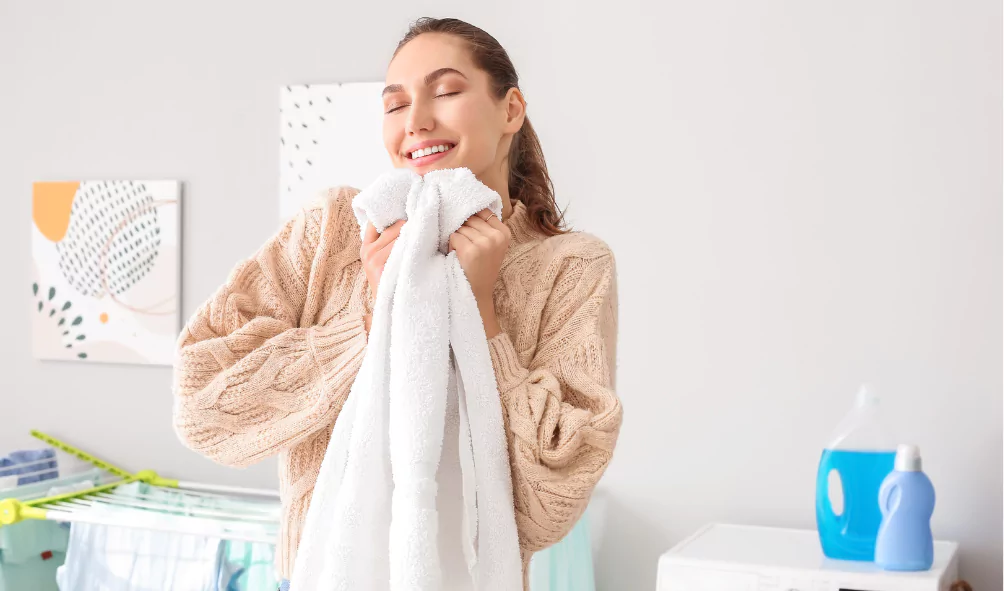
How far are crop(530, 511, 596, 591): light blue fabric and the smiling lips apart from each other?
1.25 metres

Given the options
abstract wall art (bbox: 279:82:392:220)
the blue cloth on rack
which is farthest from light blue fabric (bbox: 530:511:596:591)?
the blue cloth on rack

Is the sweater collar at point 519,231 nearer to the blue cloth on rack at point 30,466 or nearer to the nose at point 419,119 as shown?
the nose at point 419,119

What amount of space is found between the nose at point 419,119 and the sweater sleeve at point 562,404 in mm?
195

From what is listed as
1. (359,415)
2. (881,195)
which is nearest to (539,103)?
(881,195)

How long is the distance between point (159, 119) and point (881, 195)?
193cm

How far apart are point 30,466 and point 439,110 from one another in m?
2.24

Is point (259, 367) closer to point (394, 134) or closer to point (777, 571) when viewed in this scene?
point (394, 134)

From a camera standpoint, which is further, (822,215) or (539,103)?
(539,103)

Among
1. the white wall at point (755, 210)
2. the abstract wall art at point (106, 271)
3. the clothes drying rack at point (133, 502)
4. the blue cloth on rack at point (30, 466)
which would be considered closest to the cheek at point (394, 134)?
the clothes drying rack at point (133, 502)

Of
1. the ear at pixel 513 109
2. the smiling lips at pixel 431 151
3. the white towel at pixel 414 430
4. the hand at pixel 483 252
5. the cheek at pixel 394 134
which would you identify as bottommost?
the white towel at pixel 414 430

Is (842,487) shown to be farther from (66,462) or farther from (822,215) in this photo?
(66,462)

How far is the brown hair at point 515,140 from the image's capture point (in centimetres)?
97

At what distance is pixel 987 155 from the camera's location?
2.07 metres

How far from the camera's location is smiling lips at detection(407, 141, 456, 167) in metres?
0.93
